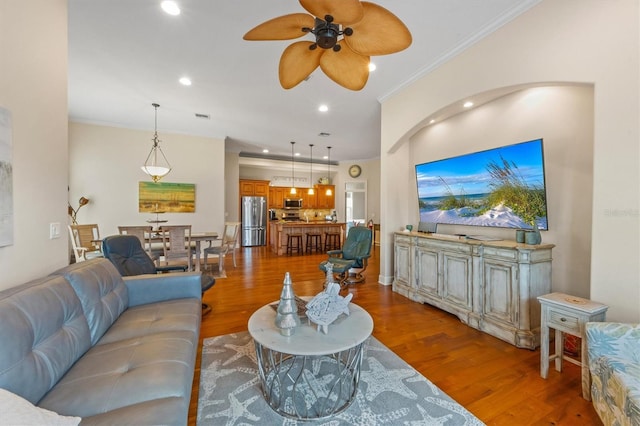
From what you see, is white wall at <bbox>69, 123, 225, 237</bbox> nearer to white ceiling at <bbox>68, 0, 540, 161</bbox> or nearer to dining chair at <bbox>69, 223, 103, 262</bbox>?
white ceiling at <bbox>68, 0, 540, 161</bbox>

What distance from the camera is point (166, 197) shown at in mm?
6238

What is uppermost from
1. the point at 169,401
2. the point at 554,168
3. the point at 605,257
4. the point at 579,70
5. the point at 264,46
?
the point at 264,46

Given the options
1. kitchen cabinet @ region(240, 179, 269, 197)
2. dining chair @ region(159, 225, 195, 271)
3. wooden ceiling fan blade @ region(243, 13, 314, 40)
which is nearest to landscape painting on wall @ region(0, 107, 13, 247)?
wooden ceiling fan blade @ region(243, 13, 314, 40)

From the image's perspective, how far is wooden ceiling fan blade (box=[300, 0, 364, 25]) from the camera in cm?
143

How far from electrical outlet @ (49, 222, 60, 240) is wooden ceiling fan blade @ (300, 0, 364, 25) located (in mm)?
2342

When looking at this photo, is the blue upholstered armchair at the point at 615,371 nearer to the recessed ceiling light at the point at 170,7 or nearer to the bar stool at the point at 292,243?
the recessed ceiling light at the point at 170,7

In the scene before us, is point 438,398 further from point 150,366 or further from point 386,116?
point 386,116

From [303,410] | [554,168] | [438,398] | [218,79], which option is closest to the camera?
[303,410]

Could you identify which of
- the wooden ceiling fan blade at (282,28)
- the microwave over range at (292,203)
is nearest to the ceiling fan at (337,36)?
the wooden ceiling fan blade at (282,28)

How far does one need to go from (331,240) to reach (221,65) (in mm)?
5684

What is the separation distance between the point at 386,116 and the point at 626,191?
116 inches

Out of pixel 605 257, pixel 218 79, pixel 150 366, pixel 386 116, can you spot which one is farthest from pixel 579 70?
pixel 218 79

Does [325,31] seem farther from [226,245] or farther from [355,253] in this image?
[226,245]

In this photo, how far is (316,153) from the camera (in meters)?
8.68
